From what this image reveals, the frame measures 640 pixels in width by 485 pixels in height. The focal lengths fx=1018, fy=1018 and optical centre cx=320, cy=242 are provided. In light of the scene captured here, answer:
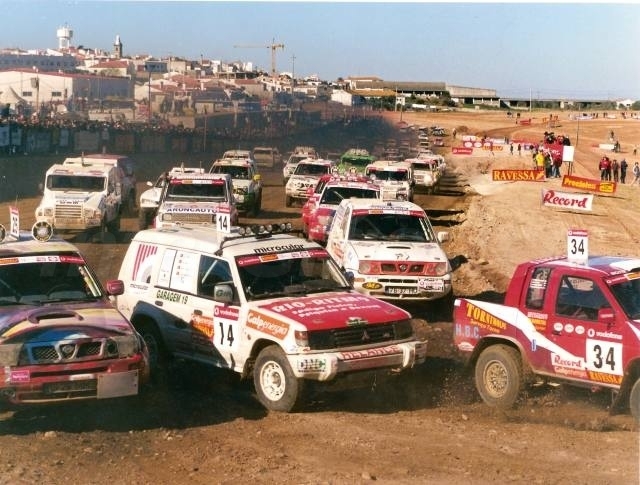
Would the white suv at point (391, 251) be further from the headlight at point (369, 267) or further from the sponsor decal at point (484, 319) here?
the sponsor decal at point (484, 319)

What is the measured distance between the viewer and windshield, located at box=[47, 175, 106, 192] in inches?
950

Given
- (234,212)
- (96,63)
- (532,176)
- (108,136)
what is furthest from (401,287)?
(96,63)

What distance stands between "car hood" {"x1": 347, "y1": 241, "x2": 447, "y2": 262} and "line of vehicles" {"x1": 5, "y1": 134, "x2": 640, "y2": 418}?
330cm

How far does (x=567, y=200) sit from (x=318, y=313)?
2599cm

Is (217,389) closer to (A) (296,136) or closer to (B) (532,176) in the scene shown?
(B) (532,176)

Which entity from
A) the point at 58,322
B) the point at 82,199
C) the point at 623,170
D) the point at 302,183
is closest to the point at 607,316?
the point at 58,322

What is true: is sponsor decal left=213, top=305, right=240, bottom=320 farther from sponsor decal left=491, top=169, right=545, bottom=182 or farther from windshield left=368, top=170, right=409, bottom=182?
sponsor decal left=491, top=169, right=545, bottom=182

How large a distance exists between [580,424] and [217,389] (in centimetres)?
383

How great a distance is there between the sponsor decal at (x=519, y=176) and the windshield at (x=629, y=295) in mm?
39945

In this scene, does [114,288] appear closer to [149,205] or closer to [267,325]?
[267,325]

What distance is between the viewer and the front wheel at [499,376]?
32.5 ft

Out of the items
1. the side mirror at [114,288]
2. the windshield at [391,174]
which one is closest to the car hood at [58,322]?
the side mirror at [114,288]

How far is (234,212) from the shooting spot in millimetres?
23438

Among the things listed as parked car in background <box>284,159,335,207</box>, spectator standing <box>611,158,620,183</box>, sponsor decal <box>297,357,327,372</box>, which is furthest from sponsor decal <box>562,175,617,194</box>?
sponsor decal <box>297,357,327,372</box>
